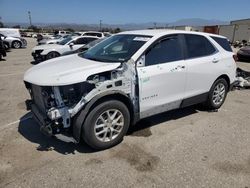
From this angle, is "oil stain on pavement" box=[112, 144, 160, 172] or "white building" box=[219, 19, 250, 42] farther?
"white building" box=[219, 19, 250, 42]

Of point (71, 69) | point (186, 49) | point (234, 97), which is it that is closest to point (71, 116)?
point (71, 69)

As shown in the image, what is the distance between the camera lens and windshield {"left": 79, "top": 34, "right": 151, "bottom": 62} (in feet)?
13.6

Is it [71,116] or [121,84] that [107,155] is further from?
[121,84]

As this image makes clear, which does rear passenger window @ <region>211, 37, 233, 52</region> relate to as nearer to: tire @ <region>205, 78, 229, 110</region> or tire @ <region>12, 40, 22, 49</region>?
tire @ <region>205, 78, 229, 110</region>

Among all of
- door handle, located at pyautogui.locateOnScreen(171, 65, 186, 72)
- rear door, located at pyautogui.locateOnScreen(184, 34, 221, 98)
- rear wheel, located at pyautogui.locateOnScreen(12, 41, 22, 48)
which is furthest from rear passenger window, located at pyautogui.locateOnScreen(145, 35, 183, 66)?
rear wheel, located at pyautogui.locateOnScreen(12, 41, 22, 48)

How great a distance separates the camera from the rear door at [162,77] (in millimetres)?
4047

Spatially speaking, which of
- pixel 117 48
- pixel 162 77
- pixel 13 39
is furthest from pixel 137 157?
pixel 13 39

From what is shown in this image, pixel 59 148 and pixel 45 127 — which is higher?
pixel 45 127

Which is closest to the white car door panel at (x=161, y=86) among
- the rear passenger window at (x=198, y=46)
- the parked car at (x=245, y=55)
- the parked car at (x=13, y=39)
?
the rear passenger window at (x=198, y=46)

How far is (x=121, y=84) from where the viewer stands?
3766 mm

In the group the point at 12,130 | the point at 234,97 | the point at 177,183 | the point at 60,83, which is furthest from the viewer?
the point at 234,97

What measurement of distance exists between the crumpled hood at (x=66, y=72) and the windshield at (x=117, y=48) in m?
0.27

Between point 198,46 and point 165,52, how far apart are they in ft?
3.38

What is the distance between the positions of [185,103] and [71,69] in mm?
2349
